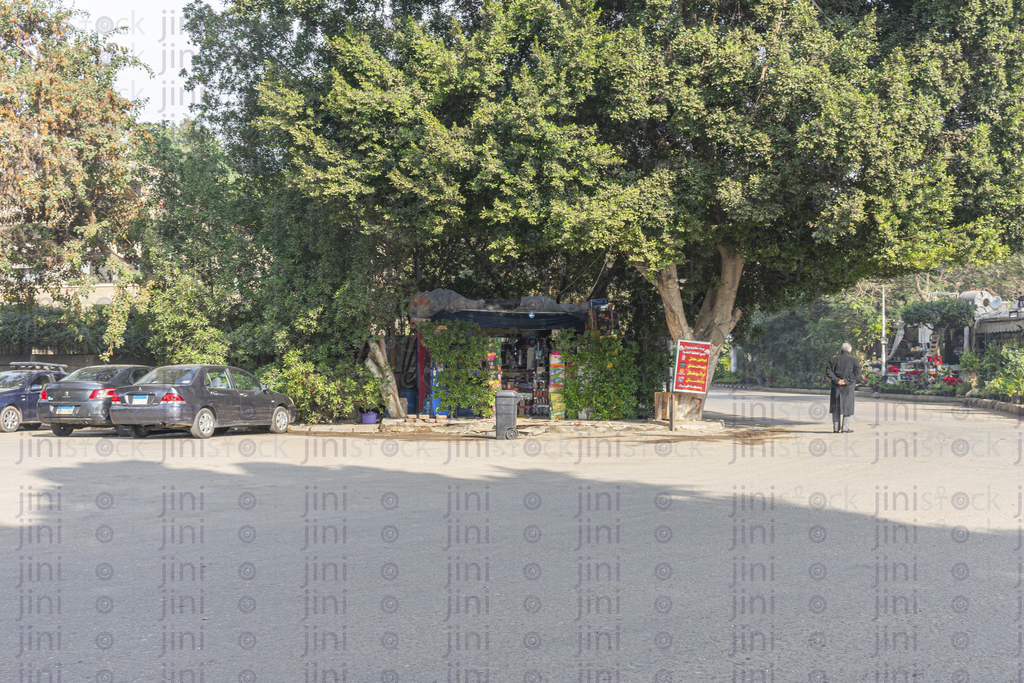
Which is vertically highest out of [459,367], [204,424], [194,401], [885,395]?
[459,367]

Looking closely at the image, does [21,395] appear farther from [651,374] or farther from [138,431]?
[651,374]

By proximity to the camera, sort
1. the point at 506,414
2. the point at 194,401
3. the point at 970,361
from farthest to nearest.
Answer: the point at 970,361, the point at 506,414, the point at 194,401

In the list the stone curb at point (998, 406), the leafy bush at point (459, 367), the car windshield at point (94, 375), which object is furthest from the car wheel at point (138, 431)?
the stone curb at point (998, 406)

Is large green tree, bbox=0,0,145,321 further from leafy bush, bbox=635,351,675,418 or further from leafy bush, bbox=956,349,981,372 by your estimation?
leafy bush, bbox=956,349,981,372

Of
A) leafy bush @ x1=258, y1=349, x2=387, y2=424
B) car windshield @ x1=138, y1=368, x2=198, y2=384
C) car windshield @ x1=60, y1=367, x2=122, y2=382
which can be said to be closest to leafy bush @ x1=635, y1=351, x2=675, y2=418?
leafy bush @ x1=258, y1=349, x2=387, y2=424

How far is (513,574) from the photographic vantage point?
6.30 meters

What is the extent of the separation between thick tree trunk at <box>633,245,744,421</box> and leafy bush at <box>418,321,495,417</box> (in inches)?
182

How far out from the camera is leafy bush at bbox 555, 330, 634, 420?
2166cm

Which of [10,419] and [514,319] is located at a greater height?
[514,319]

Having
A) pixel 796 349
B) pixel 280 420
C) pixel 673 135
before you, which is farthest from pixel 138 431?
pixel 796 349

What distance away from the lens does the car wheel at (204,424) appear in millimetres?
17516

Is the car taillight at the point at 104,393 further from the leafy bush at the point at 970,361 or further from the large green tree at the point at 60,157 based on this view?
the leafy bush at the point at 970,361

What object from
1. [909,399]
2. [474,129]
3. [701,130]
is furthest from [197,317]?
[909,399]

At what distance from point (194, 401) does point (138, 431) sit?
2.28m
